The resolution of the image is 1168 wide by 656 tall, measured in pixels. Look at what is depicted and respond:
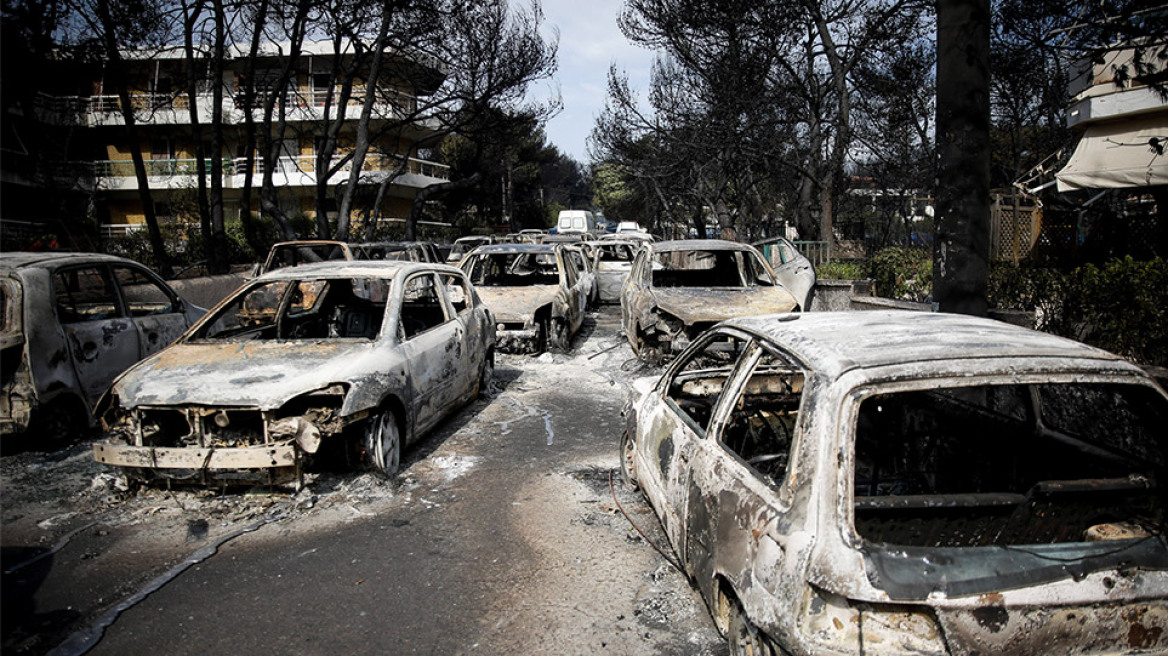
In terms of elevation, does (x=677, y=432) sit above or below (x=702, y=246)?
below

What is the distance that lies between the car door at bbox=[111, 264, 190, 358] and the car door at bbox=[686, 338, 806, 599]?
5974mm

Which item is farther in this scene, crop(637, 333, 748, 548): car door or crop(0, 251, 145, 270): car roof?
crop(0, 251, 145, 270): car roof

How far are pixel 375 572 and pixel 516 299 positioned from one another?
6.70 m

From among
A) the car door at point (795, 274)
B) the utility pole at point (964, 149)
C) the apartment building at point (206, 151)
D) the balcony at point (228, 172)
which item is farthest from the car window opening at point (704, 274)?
the balcony at point (228, 172)

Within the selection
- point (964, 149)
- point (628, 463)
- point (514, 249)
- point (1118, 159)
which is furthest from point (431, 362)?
point (1118, 159)

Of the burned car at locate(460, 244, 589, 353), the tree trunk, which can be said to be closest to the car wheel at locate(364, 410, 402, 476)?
the burned car at locate(460, 244, 589, 353)

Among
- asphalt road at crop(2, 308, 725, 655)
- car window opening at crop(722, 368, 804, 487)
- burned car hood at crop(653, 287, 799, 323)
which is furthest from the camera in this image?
burned car hood at crop(653, 287, 799, 323)

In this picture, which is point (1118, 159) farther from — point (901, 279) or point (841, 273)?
point (841, 273)

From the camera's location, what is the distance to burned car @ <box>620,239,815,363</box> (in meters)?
8.66

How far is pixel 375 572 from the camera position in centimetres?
391

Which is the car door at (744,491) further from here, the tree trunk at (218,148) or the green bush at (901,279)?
the tree trunk at (218,148)

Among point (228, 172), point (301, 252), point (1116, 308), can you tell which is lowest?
point (1116, 308)

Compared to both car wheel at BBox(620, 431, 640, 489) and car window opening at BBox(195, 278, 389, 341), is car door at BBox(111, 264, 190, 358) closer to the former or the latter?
car window opening at BBox(195, 278, 389, 341)

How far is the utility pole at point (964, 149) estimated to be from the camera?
530 cm
